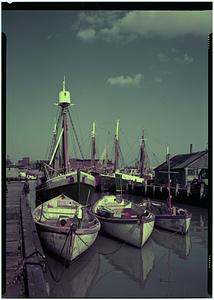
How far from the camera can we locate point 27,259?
6.51 m

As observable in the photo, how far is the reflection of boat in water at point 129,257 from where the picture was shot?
845 cm

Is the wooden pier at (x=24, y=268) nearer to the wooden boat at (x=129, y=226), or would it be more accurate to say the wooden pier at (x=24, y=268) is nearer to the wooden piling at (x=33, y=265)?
the wooden piling at (x=33, y=265)

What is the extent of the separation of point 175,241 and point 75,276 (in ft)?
17.0

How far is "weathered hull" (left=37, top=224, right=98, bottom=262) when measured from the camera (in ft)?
26.6

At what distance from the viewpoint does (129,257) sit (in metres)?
9.77

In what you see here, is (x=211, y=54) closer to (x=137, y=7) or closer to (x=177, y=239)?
(x=137, y=7)

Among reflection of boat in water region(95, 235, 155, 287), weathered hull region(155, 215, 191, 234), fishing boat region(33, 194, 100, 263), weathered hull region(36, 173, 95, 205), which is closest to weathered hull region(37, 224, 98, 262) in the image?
fishing boat region(33, 194, 100, 263)

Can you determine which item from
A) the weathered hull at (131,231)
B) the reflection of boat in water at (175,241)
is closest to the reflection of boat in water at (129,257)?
the weathered hull at (131,231)

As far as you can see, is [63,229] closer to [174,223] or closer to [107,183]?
[174,223]

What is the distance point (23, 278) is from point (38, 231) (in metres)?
3.42

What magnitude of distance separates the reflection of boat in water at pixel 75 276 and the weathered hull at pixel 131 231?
128 cm

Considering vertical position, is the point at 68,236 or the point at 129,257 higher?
the point at 68,236

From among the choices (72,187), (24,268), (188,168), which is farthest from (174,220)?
(188,168)

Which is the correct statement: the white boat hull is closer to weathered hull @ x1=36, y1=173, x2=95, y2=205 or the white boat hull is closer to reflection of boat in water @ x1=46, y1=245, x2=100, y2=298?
reflection of boat in water @ x1=46, y1=245, x2=100, y2=298
